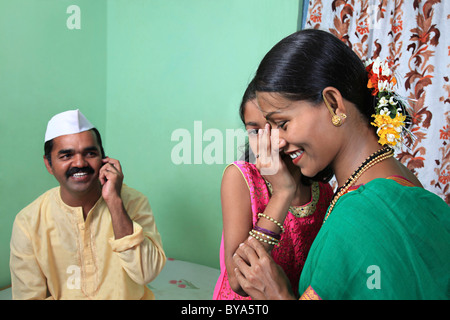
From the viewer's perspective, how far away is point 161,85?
334 centimetres

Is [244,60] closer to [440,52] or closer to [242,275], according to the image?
[440,52]

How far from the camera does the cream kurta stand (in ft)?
5.55

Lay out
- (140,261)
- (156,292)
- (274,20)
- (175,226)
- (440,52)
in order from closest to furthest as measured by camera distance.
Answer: (140,261), (440,52), (156,292), (274,20), (175,226)

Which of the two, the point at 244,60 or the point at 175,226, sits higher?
the point at 244,60

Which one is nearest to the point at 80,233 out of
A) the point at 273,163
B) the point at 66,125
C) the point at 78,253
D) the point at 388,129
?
the point at 78,253

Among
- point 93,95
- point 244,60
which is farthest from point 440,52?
point 93,95

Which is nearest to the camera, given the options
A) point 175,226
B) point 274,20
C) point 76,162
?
point 76,162

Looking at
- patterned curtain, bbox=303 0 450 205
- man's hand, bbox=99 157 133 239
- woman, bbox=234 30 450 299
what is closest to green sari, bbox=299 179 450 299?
woman, bbox=234 30 450 299

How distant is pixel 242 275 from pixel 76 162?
3.78 ft

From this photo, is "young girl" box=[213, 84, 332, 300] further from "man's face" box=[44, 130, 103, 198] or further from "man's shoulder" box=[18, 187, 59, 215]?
"man's shoulder" box=[18, 187, 59, 215]

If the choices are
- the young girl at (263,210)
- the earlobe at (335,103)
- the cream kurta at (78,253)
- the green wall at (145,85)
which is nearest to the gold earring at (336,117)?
the earlobe at (335,103)

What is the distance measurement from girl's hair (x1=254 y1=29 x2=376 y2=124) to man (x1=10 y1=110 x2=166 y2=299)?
3.37 ft

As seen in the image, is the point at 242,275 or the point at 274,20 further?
the point at 274,20
